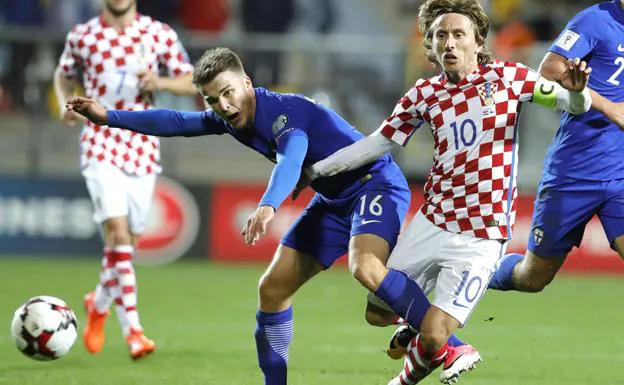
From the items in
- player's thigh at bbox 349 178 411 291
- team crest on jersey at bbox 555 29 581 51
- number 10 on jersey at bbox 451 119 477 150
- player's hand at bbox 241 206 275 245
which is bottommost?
player's thigh at bbox 349 178 411 291

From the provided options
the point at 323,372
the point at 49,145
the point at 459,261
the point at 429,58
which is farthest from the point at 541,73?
the point at 49,145

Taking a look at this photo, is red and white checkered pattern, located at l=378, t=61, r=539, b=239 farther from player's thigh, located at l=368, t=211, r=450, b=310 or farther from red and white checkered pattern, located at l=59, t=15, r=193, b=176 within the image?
red and white checkered pattern, located at l=59, t=15, r=193, b=176

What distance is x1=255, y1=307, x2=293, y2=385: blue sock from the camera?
665 cm

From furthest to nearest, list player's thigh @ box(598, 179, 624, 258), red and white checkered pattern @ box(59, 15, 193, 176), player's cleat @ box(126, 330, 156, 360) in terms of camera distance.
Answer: red and white checkered pattern @ box(59, 15, 193, 176), player's cleat @ box(126, 330, 156, 360), player's thigh @ box(598, 179, 624, 258)

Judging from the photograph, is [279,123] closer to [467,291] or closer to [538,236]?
[467,291]

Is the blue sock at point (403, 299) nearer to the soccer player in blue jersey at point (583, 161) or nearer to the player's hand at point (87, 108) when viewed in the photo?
the soccer player in blue jersey at point (583, 161)

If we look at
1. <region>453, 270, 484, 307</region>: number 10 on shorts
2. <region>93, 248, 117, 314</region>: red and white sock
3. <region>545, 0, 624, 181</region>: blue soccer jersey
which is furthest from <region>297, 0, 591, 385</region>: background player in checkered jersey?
<region>93, 248, 117, 314</region>: red and white sock

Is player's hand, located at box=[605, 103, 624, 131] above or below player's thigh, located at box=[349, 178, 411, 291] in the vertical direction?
above

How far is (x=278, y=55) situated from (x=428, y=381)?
7606mm

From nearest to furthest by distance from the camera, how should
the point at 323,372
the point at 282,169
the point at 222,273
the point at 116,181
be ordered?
1. the point at 282,169
2. the point at 323,372
3. the point at 116,181
4. the point at 222,273

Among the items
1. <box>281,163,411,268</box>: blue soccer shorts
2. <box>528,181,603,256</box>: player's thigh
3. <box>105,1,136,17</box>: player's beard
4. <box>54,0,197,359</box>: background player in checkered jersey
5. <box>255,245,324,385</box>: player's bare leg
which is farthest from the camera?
<box>105,1,136,17</box>: player's beard

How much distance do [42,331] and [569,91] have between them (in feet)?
10.5

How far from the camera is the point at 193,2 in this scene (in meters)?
16.8

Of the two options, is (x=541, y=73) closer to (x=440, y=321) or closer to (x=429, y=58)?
(x=429, y=58)
